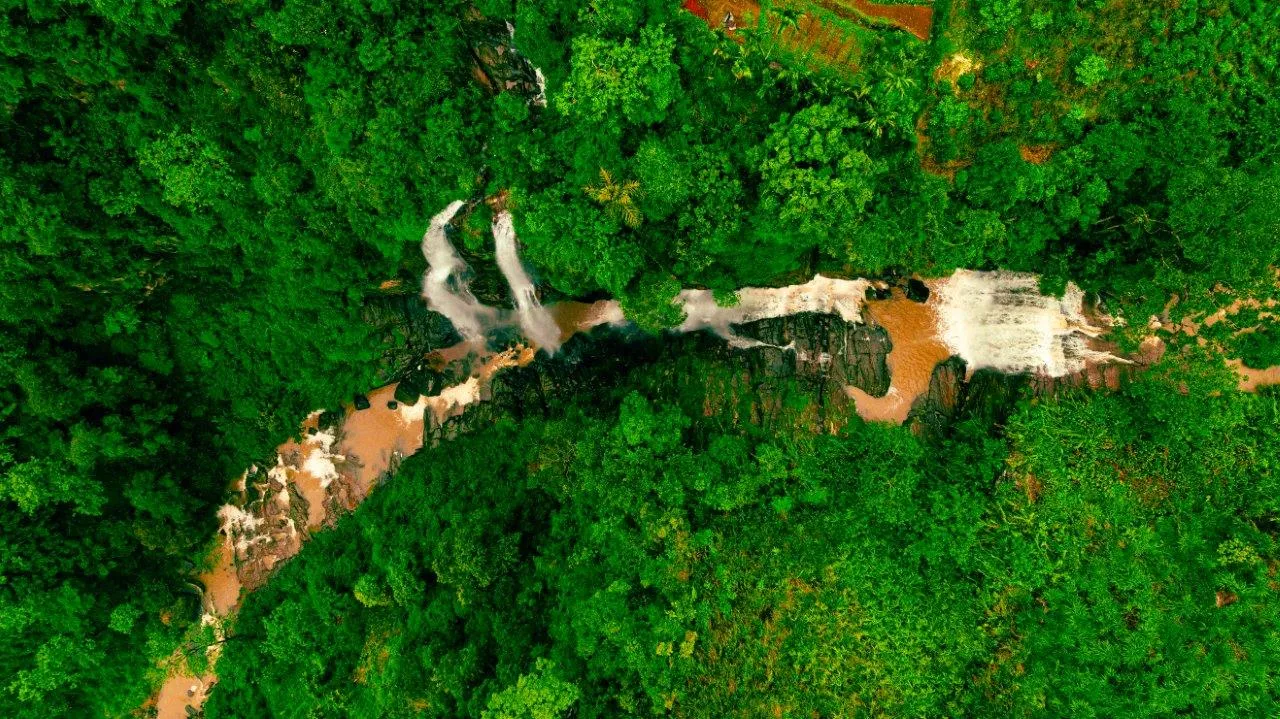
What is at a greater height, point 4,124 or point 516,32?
point 516,32

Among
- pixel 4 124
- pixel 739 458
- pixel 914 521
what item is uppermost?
pixel 4 124

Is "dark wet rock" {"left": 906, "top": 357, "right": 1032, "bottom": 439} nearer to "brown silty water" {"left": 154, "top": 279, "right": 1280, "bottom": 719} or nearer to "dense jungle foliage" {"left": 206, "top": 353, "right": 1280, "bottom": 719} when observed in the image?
"dense jungle foliage" {"left": 206, "top": 353, "right": 1280, "bottom": 719}

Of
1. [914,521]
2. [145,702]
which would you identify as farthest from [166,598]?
[914,521]

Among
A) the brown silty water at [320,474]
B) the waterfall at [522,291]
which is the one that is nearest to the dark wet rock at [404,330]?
the brown silty water at [320,474]

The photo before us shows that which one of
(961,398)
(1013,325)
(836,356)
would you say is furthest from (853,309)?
(1013,325)

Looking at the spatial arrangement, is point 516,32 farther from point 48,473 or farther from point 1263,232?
point 1263,232

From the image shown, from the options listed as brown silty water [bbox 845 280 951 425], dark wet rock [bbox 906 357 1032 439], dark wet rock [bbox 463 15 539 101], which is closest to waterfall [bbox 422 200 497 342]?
dark wet rock [bbox 463 15 539 101]

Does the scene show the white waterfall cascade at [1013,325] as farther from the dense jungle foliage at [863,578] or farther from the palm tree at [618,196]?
the palm tree at [618,196]
